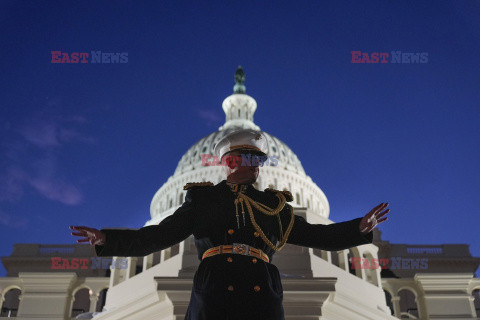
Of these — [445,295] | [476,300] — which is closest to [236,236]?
[445,295]

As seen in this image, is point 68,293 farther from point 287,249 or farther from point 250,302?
point 250,302

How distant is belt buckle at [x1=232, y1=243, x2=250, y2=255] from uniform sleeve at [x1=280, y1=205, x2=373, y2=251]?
57 cm

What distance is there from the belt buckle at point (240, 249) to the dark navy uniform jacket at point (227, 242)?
4 cm

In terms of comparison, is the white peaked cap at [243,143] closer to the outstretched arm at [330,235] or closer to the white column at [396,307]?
the outstretched arm at [330,235]

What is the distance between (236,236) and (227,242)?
3.9 inches

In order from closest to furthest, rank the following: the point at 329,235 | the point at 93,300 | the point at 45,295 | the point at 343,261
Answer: the point at 329,235 → the point at 343,261 → the point at 45,295 → the point at 93,300

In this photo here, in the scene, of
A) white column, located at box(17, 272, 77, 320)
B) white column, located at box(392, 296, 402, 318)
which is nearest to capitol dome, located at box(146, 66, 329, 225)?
white column, located at box(17, 272, 77, 320)

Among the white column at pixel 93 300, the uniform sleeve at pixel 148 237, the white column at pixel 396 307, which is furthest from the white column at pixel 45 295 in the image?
the uniform sleeve at pixel 148 237

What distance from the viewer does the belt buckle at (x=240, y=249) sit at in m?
5.05

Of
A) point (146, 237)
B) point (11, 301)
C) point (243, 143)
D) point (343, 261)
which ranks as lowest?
point (146, 237)

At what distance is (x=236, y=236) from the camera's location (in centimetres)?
515

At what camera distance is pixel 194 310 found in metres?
4.84

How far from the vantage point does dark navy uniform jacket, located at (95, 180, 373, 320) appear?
4.75m

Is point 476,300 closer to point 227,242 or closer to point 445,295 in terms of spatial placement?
point 445,295
